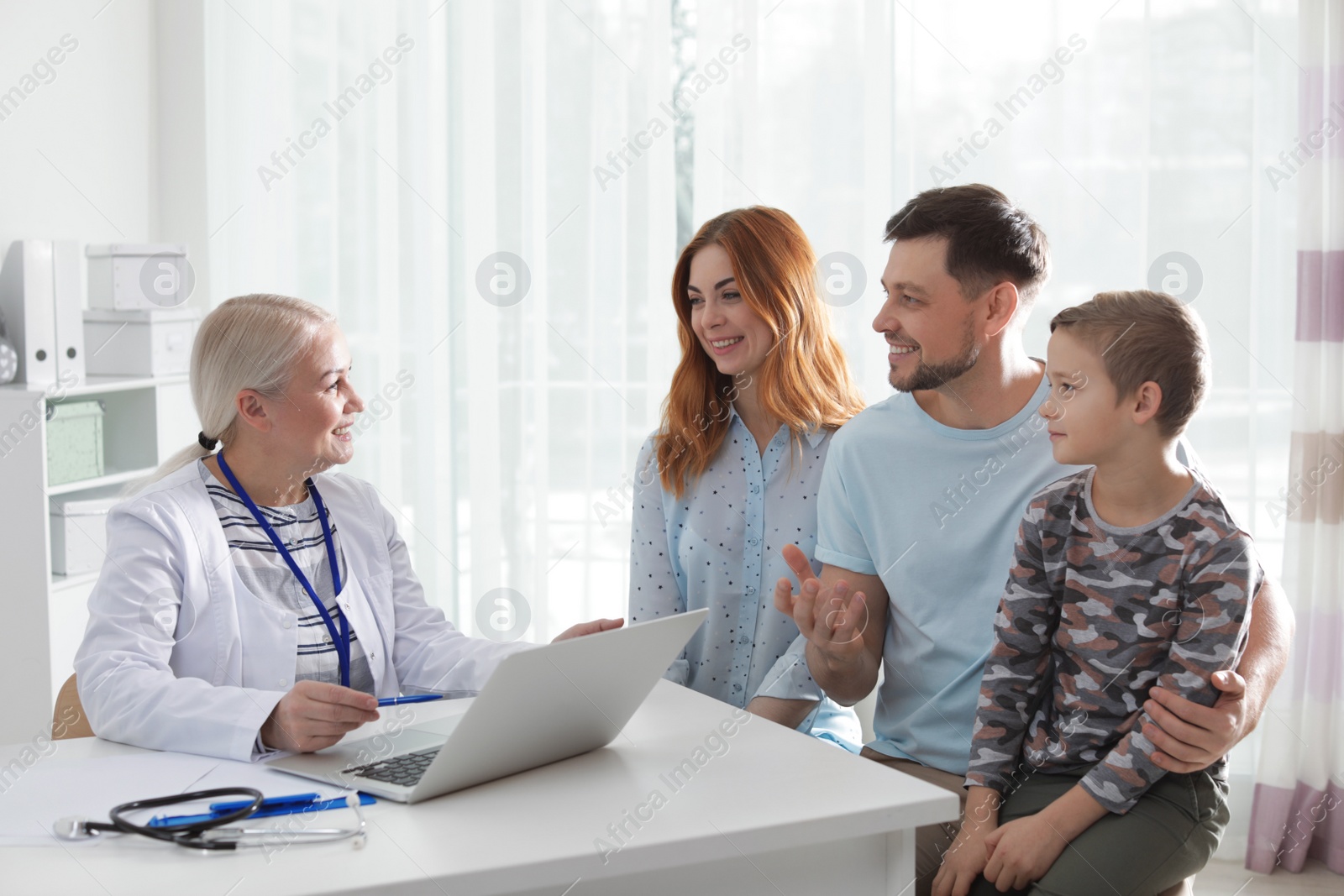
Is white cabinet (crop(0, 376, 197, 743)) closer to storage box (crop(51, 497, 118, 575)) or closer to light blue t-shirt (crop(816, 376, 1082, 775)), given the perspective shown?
storage box (crop(51, 497, 118, 575))

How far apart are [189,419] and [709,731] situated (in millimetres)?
2395

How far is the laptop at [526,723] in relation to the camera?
1031 mm

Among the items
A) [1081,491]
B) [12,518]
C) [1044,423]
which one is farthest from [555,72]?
[1081,491]

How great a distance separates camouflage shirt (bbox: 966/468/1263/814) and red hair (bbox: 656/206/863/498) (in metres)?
0.60

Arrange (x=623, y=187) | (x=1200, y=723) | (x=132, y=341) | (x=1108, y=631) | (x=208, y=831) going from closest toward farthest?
(x=208, y=831) → (x=1200, y=723) → (x=1108, y=631) → (x=132, y=341) → (x=623, y=187)

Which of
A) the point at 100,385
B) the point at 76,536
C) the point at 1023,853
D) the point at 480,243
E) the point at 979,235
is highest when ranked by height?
the point at 480,243

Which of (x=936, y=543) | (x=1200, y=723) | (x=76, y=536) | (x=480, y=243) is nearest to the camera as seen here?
(x=1200, y=723)

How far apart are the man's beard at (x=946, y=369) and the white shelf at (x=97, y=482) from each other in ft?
6.20

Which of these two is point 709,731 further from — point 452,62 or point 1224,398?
point 452,62

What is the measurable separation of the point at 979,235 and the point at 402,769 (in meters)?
1.16

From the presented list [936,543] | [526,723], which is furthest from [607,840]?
[936,543]

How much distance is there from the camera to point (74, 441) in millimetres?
2820

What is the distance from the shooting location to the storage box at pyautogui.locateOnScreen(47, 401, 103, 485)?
9.02 feet

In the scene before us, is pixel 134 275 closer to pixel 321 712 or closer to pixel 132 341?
pixel 132 341
